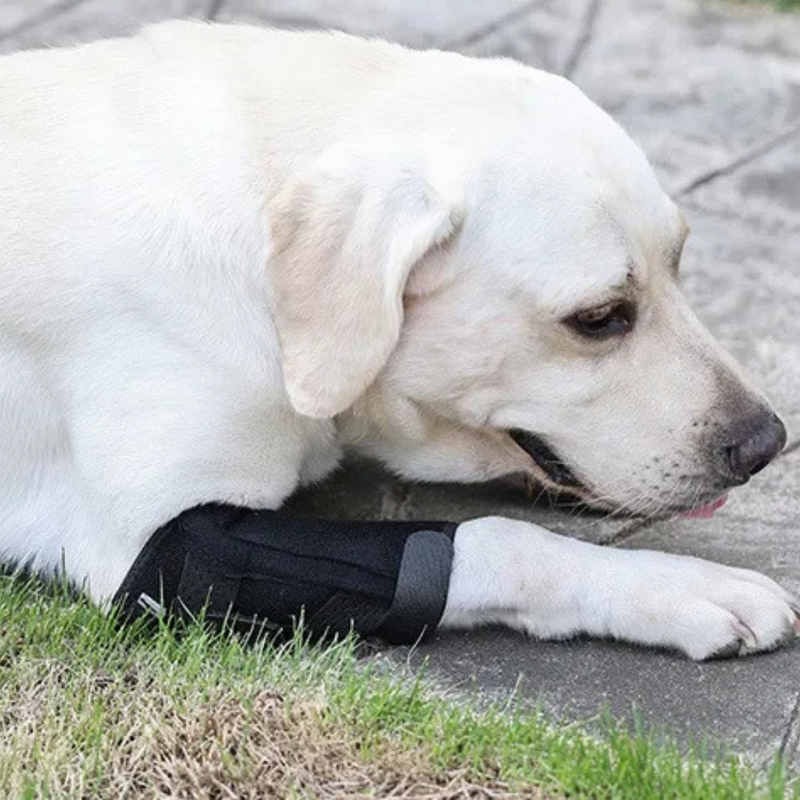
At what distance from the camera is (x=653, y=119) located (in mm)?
5543

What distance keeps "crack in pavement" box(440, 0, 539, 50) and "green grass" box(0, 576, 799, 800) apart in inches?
132

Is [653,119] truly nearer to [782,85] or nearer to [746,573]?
[782,85]

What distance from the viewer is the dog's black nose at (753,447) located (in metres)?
3.08

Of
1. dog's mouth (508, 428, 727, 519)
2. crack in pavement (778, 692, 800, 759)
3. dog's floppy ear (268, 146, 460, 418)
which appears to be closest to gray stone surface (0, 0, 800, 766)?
crack in pavement (778, 692, 800, 759)

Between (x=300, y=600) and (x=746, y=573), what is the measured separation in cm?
77

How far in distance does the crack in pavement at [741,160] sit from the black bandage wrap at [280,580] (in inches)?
89.2

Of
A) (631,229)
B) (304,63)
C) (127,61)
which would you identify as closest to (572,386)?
Answer: (631,229)

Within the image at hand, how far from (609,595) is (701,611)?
0.16 m

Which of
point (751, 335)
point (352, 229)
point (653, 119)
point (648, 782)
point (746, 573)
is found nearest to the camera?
point (648, 782)

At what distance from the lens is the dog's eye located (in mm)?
3047

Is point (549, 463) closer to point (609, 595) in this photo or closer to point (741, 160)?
point (609, 595)

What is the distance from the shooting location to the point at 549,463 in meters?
3.23

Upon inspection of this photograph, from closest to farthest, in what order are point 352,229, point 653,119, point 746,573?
point 352,229 → point 746,573 → point 653,119

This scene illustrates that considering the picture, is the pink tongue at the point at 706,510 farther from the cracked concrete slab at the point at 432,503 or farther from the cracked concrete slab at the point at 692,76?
the cracked concrete slab at the point at 692,76
